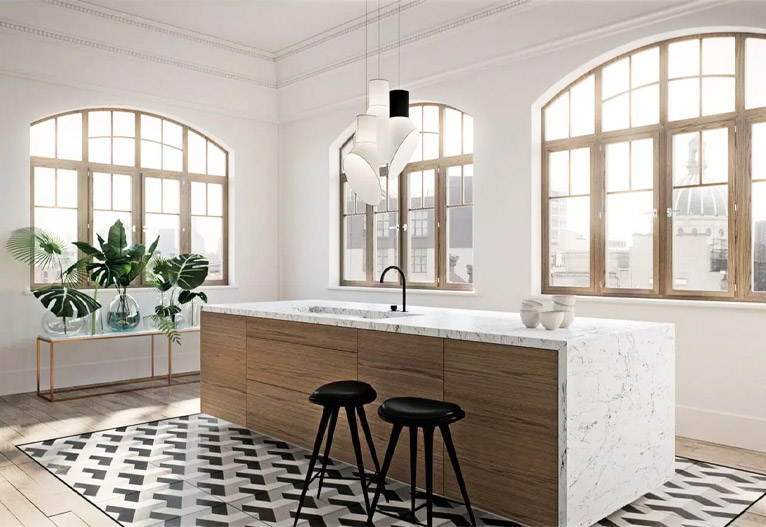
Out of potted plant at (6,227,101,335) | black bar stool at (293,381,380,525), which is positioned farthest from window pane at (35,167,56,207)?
black bar stool at (293,381,380,525)

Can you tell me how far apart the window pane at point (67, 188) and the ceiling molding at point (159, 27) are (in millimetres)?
1532

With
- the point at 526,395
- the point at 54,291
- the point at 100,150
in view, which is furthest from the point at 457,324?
the point at 100,150

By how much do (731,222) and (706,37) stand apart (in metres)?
1.32

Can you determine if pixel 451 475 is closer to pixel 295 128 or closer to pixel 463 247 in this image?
pixel 463 247

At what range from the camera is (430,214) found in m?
6.56

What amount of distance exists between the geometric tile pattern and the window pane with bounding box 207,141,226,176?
12.4ft

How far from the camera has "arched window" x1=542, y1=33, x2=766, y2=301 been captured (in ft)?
14.6

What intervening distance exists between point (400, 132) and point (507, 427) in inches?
67.3

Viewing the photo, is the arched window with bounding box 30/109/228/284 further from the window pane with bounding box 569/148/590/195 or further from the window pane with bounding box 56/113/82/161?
the window pane with bounding box 569/148/590/195

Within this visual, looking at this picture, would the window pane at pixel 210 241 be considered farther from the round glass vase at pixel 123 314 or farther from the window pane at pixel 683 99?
the window pane at pixel 683 99

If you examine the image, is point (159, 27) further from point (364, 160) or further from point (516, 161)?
point (364, 160)

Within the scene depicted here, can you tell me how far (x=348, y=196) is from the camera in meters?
7.54

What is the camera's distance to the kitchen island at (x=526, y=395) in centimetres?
281

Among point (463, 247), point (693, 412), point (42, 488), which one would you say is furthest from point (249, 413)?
point (693, 412)
